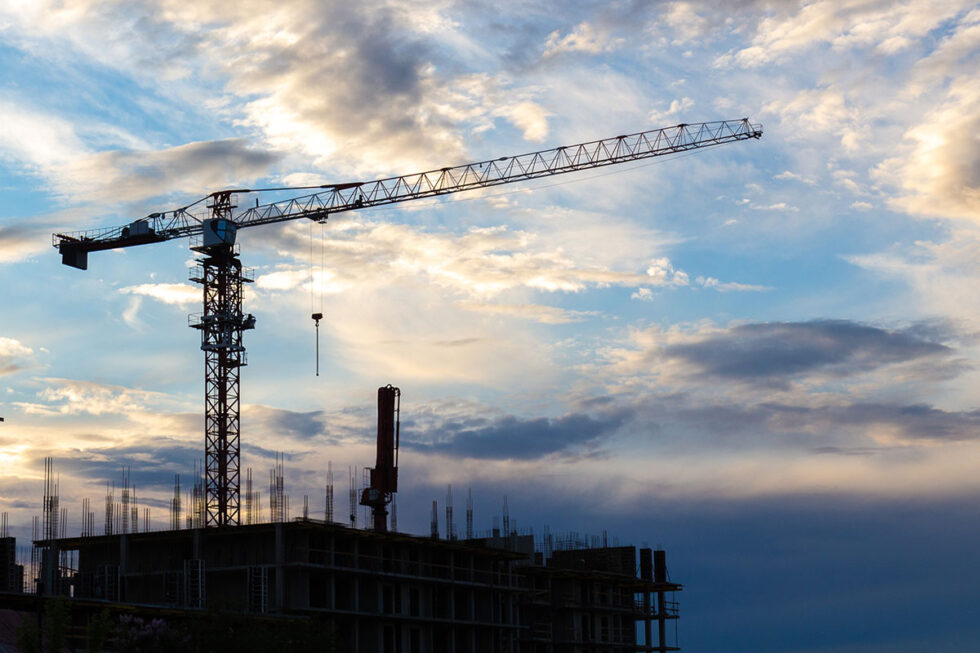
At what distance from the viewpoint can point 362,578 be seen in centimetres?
8538

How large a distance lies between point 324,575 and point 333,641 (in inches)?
724

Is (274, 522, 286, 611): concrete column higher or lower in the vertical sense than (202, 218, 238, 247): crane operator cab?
lower

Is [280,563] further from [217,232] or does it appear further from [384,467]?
[217,232]

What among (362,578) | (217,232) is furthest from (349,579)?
(217,232)

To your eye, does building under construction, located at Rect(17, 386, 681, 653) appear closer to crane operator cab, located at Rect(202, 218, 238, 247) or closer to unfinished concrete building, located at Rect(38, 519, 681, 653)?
unfinished concrete building, located at Rect(38, 519, 681, 653)

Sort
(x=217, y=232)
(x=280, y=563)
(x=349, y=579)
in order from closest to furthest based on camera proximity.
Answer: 1. (x=280, y=563)
2. (x=349, y=579)
3. (x=217, y=232)

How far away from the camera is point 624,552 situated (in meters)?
120

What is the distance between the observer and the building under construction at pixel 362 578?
258ft

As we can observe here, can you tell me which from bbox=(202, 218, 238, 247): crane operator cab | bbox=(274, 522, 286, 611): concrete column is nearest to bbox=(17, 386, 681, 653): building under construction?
bbox=(274, 522, 286, 611): concrete column

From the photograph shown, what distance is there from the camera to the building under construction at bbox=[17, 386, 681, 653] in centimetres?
7862

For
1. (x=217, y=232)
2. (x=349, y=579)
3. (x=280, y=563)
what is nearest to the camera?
(x=280, y=563)

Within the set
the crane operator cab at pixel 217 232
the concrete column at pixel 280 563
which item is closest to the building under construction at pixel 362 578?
the concrete column at pixel 280 563

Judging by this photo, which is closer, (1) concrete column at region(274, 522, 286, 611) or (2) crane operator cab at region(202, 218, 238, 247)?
(1) concrete column at region(274, 522, 286, 611)

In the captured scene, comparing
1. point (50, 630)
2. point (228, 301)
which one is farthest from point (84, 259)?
point (50, 630)
